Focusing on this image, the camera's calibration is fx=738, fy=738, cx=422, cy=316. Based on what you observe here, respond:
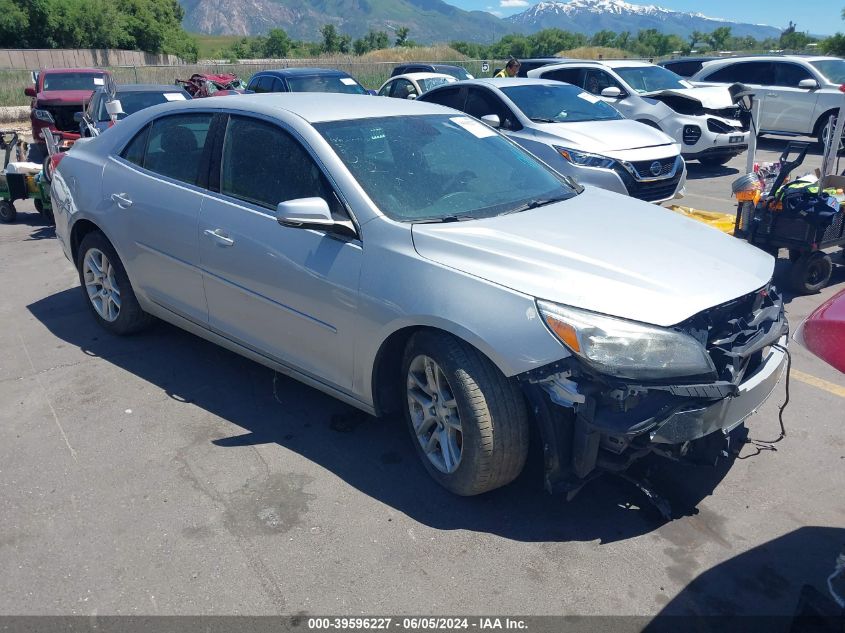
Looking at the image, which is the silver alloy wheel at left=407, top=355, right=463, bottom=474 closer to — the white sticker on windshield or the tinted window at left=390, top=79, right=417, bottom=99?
the white sticker on windshield

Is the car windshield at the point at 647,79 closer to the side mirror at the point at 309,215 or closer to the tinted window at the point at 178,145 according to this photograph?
the tinted window at the point at 178,145

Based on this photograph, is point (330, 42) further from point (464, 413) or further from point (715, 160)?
point (464, 413)

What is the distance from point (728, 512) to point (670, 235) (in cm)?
136

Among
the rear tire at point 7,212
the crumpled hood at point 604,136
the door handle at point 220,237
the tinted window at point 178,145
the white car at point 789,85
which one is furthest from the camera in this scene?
the white car at point 789,85

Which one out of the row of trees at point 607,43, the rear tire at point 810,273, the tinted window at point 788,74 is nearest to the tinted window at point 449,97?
the rear tire at point 810,273

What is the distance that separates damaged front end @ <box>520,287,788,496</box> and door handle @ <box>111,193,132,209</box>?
10.2 ft

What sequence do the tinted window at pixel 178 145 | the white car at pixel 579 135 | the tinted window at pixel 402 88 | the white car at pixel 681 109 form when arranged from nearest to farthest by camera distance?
the tinted window at pixel 178 145, the white car at pixel 579 135, the white car at pixel 681 109, the tinted window at pixel 402 88

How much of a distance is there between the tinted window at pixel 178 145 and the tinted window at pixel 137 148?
5 cm

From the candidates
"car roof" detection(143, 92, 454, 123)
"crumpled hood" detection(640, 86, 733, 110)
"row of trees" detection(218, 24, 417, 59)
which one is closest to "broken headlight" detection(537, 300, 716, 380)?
"car roof" detection(143, 92, 454, 123)

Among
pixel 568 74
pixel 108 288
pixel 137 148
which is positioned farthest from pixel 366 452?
pixel 568 74

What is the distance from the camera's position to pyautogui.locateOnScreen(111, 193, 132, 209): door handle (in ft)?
15.8

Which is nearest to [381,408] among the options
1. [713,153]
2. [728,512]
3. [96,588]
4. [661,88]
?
[96,588]

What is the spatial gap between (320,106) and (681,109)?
10.2m

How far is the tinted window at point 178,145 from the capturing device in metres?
4.50
